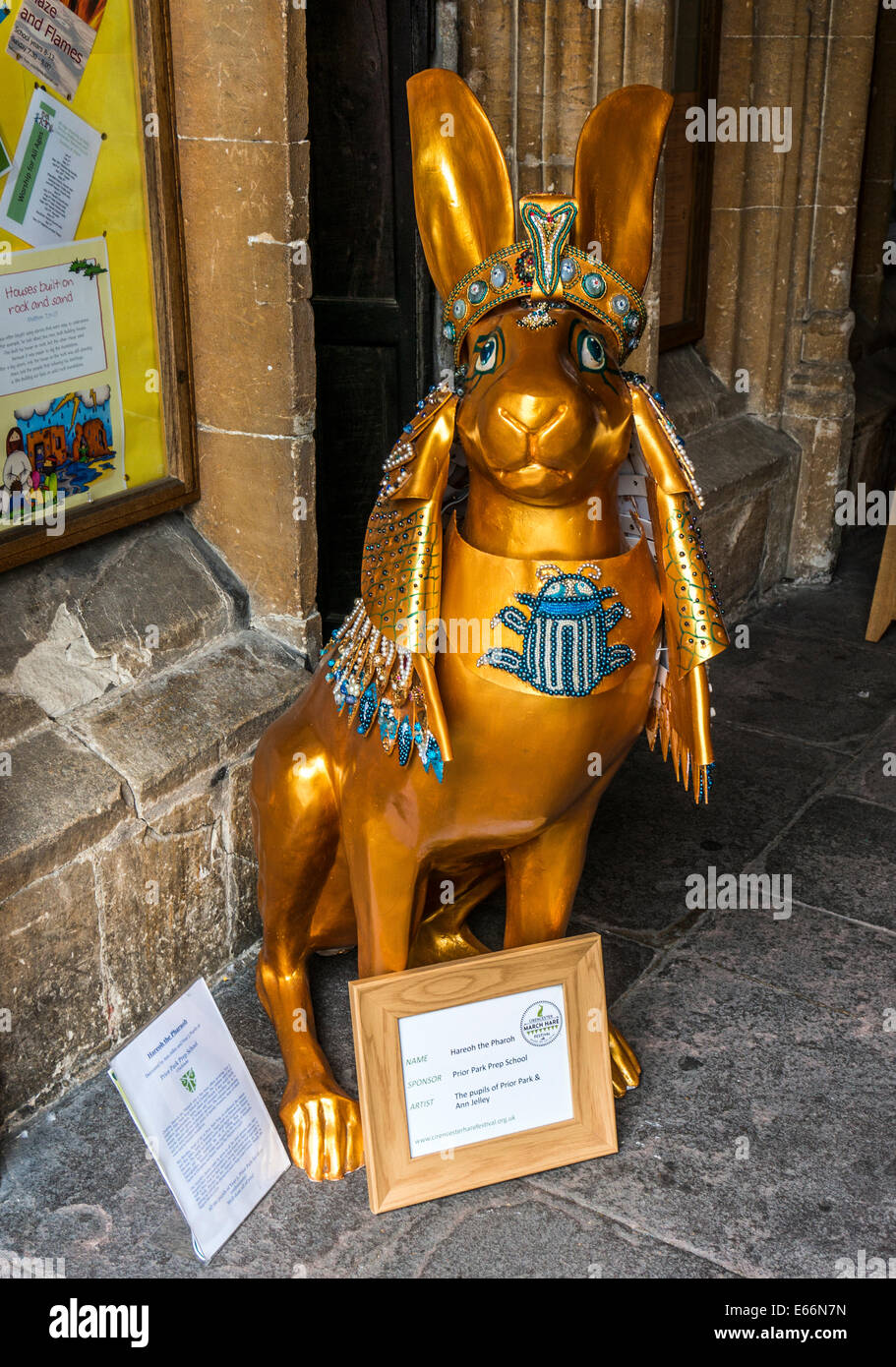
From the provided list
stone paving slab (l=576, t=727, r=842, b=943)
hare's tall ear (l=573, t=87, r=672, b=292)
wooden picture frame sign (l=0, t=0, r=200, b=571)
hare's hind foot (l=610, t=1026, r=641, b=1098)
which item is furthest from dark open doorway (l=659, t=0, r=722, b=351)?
hare's hind foot (l=610, t=1026, r=641, b=1098)

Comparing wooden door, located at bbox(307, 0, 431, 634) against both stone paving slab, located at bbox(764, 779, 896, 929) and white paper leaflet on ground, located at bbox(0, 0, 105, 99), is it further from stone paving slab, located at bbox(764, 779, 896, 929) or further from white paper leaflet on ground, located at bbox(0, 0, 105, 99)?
stone paving slab, located at bbox(764, 779, 896, 929)

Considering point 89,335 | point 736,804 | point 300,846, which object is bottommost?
point 736,804

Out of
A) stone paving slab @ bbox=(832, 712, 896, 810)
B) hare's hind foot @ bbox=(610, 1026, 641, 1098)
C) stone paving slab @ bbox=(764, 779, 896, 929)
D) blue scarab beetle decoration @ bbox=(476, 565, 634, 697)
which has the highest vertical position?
blue scarab beetle decoration @ bbox=(476, 565, 634, 697)

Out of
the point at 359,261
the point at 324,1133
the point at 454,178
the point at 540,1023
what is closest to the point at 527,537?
the point at 454,178

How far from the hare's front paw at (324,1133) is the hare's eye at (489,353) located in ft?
4.36

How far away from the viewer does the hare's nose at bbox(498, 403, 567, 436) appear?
6.08ft

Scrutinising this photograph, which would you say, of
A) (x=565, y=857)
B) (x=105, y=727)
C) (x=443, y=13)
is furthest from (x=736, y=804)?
(x=443, y=13)

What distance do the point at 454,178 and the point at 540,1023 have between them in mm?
1418

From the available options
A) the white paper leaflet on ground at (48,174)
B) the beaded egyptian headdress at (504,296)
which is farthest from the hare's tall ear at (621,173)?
the white paper leaflet on ground at (48,174)

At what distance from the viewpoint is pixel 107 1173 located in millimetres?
2402

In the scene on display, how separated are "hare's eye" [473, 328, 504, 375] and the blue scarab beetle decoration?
11.9 inches

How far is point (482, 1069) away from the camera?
235 centimetres
